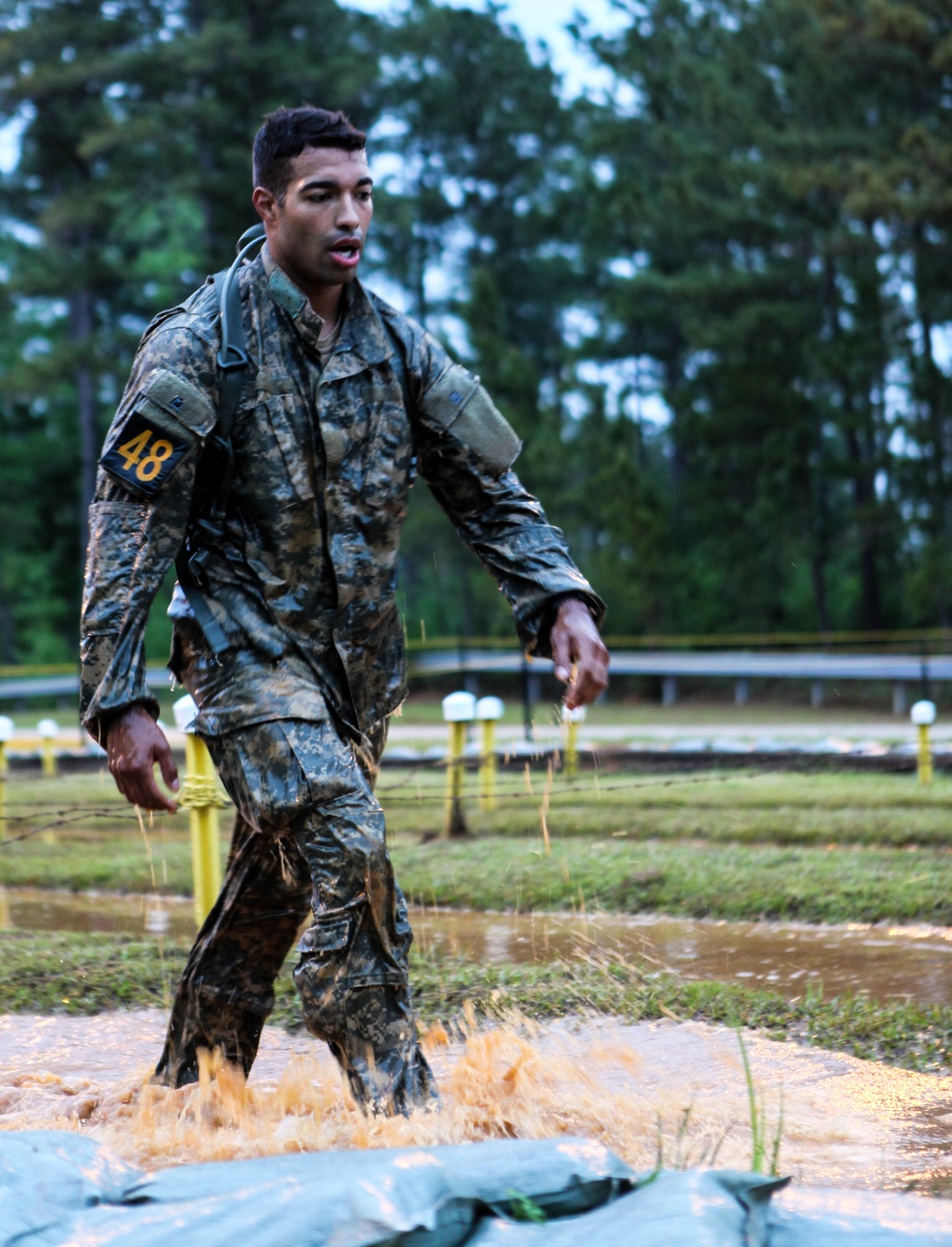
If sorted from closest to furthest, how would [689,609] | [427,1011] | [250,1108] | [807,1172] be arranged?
[807,1172]
[250,1108]
[427,1011]
[689,609]

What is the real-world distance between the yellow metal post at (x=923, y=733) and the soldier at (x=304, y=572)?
732 centimetres

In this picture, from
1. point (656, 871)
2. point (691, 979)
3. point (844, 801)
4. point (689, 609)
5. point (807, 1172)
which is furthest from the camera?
point (689, 609)

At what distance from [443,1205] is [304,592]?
1.49 metres

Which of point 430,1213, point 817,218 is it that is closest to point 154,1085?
point 430,1213

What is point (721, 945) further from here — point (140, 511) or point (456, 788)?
point (456, 788)

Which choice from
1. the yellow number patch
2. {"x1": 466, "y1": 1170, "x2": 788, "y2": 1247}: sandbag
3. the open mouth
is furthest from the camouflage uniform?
{"x1": 466, "y1": 1170, "x2": 788, "y2": 1247}: sandbag

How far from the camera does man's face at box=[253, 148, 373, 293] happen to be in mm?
3494

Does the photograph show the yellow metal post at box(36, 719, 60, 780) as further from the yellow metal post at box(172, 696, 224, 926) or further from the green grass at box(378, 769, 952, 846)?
the yellow metal post at box(172, 696, 224, 926)

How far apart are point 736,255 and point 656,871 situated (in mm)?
23888

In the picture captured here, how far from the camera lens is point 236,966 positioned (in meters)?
3.81

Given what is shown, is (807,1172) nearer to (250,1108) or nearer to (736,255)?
(250,1108)

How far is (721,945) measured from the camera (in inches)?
239

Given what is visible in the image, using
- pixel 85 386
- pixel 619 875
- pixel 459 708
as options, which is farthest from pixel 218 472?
pixel 85 386

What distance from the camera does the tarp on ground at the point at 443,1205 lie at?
2.34 m
